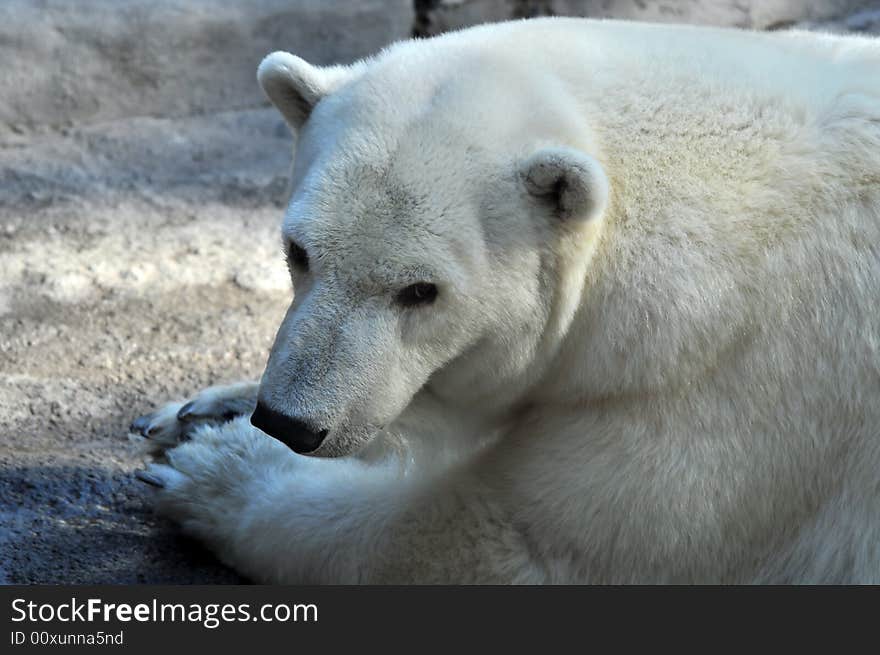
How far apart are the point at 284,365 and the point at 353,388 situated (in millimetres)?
145

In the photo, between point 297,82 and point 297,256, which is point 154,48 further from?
point 297,256

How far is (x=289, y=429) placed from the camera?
103 inches

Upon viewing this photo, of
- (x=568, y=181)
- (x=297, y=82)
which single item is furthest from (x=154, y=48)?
(x=568, y=181)

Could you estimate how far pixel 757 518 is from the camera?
9.28 feet

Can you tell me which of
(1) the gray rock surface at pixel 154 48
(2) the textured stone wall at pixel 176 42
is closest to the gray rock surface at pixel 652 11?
(2) the textured stone wall at pixel 176 42

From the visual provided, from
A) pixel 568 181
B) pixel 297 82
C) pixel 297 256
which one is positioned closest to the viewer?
pixel 568 181

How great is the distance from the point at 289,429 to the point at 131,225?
2593 millimetres

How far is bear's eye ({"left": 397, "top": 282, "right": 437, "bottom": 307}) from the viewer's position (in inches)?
102

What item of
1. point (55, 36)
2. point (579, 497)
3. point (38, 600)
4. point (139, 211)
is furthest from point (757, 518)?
point (55, 36)

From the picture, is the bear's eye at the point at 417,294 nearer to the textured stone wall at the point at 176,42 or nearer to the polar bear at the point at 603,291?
the polar bear at the point at 603,291

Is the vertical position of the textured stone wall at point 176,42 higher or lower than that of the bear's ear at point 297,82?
lower

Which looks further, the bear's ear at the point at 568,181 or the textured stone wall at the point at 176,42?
the textured stone wall at the point at 176,42

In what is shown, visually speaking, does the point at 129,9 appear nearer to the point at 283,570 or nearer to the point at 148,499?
the point at 148,499

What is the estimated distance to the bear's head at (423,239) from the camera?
8.43ft
